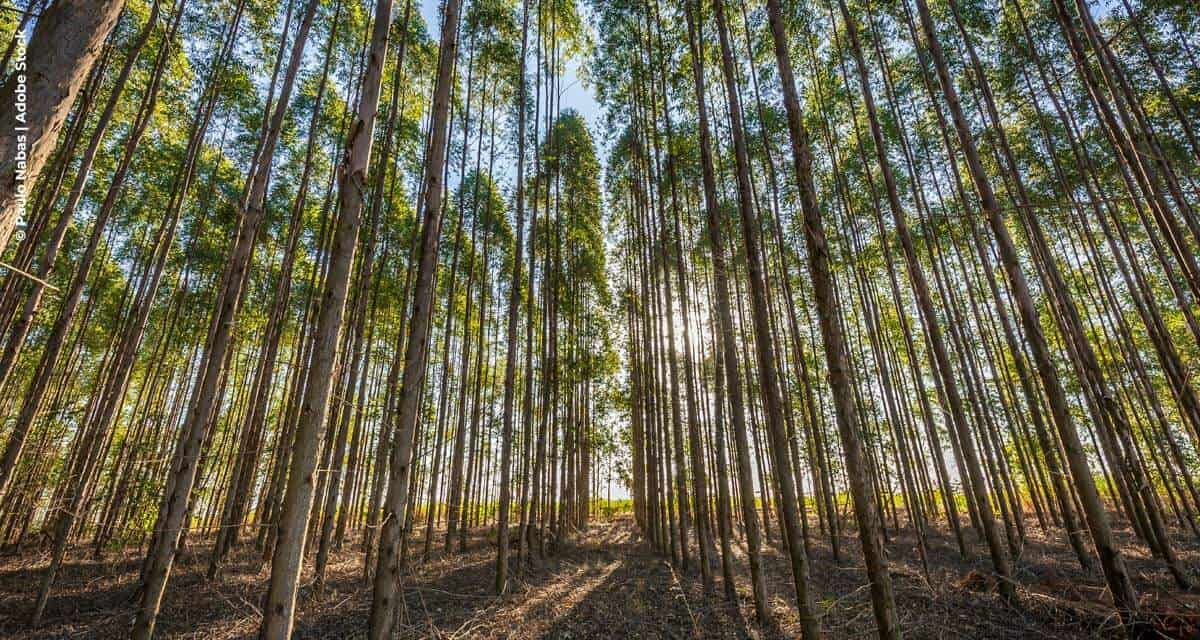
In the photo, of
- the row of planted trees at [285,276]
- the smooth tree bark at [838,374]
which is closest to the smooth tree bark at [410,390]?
the row of planted trees at [285,276]

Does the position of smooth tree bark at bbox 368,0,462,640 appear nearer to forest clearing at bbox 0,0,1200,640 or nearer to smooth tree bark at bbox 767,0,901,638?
forest clearing at bbox 0,0,1200,640

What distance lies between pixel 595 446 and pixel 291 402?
459 inches

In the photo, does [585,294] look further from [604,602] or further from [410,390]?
[410,390]

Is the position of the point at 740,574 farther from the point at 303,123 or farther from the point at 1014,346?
the point at 303,123

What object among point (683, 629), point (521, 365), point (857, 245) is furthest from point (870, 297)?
point (521, 365)

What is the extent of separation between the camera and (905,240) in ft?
17.4

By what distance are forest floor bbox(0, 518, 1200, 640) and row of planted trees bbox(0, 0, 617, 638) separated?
0.45m

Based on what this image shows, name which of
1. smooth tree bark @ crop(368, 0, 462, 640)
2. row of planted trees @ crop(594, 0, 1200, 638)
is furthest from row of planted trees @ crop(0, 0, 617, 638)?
row of planted trees @ crop(594, 0, 1200, 638)

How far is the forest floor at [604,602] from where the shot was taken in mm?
4434

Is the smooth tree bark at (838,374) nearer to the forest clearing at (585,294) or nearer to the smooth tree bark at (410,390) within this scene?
the forest clearing at (585,294)

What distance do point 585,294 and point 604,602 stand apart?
9090 mm

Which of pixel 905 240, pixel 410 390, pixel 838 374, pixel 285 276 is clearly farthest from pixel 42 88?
pixel 905 240

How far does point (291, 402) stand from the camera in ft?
20.9

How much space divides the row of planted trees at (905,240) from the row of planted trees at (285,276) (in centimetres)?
247
